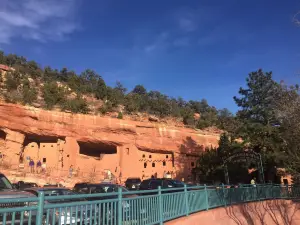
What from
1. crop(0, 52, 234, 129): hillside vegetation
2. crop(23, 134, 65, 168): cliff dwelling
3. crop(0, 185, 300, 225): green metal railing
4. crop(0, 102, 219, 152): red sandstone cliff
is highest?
crop(0, 52, 234, 129): hillside vegetation

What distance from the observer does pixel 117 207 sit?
21.1 ft

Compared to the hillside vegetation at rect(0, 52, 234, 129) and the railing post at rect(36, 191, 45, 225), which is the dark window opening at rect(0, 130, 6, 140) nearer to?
the hillside vegetation at rect(0, 52, 234, 129)

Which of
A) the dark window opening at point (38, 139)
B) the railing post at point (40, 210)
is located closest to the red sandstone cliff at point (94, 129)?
the dark window opening at point (38, 139)

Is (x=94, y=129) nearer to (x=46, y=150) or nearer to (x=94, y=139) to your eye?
(x=94, y=139)

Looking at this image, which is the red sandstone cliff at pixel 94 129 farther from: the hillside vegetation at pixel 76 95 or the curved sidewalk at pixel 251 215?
the curved sidewalk at pixel 251 215

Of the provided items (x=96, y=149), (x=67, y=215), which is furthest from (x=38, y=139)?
(x=67, y=215)

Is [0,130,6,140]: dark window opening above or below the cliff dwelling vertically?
above

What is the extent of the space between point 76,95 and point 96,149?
11961mm

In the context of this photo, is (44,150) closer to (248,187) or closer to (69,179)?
(69,179)

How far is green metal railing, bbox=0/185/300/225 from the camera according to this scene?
14.5ft

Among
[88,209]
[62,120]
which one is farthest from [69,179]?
[88,209]

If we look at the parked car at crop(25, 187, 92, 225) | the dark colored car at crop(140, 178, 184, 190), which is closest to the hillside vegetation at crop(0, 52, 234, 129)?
the dark colored car at crop(140, 178, 184, 190)

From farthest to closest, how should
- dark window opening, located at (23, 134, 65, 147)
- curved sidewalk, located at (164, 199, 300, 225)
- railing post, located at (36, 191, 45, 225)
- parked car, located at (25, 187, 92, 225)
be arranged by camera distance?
1. dark window opening, located at (23, 134, 65, 147)
2. curved sidewalk, located at (164, 199, 300, 225)
3. parked car, located at (25, 187, 92, 225)
4. railing post, located at (36, 191, 45, 225)

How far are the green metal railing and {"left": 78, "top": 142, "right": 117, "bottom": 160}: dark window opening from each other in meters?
25.6
